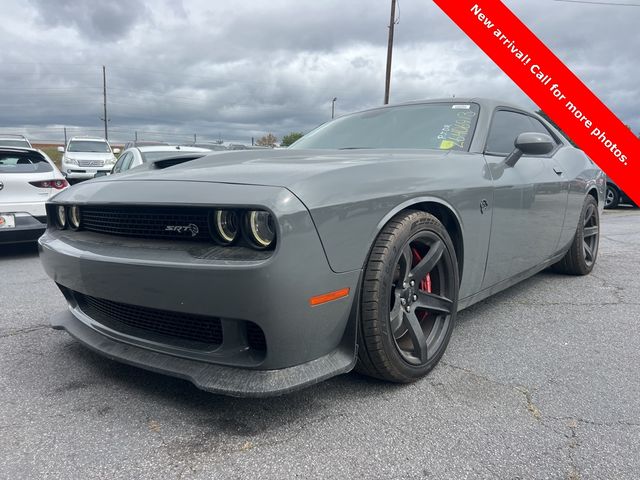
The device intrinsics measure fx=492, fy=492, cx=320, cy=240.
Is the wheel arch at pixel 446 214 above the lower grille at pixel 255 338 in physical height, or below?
above

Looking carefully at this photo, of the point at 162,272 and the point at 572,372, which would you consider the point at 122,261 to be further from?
the point at 572,372

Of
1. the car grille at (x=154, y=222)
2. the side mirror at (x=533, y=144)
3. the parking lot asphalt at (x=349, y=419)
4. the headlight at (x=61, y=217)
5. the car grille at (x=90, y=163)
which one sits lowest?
the parking lot asphalt at (x=349, y=419)

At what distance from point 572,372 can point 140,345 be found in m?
1.93

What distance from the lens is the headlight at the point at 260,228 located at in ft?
5.48

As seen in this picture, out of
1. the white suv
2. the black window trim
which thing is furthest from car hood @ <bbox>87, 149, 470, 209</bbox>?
the white suv

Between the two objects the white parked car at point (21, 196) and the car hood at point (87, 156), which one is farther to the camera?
the car hood at point (87, 156)

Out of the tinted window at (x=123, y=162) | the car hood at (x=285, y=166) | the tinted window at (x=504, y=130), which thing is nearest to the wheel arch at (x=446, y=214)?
the car hood at (x=285, y=166)

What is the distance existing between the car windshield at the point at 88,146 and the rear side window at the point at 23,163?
11.8 m

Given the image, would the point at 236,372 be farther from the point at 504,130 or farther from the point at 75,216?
the point at 504,130

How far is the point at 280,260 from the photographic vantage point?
1.58 m

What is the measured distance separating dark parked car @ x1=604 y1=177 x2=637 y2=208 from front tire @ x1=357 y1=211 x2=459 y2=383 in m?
12.3

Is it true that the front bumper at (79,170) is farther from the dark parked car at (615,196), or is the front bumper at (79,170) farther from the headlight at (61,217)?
the dark parked car at (615,196)

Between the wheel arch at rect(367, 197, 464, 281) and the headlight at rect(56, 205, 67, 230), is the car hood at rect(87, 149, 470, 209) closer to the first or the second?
the wheel arch at rect(367, 197, 464, 281)

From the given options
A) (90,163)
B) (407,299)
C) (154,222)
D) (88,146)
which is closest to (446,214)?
(407,299)
